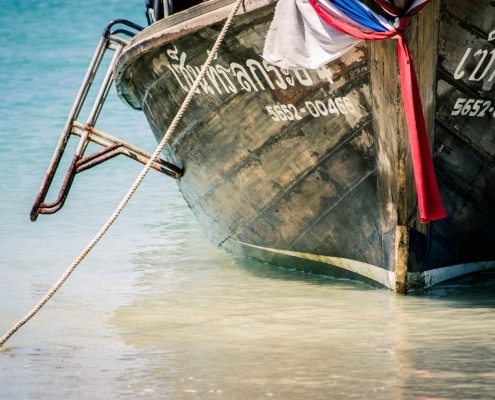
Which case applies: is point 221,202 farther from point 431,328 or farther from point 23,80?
point 23,80

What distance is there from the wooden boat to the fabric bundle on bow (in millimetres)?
111

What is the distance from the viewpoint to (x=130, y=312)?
18.8 feet

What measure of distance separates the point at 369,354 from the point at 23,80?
1679 cm

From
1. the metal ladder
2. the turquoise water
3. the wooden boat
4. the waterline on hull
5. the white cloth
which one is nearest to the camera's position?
the turquoise water

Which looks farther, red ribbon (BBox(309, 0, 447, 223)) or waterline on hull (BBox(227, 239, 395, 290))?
waterline on hull (BBox(227, 239, 395, 290))

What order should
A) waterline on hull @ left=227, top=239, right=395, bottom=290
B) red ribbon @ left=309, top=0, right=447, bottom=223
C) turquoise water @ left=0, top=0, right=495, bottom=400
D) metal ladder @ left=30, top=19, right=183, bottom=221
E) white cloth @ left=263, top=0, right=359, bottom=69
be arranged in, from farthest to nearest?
1. metal ladder @ left=30, top=19, right=183, bottom=221
2. waterline on hull @ left=227, top=239, right=395, bottom=290
3. white cloth @ left=263, top=0, right=359, bottom=69
4. red ribbon @ left=309, top=0, right=447, bottom=223
5. turquoise water @ left=0, top=0, right=495, bottom=400

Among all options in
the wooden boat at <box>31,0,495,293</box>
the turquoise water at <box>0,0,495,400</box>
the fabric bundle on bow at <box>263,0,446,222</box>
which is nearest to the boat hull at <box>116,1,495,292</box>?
the wooden boat at <box>31,0,495,293</box>

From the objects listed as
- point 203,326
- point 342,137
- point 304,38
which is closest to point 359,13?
point 304,38

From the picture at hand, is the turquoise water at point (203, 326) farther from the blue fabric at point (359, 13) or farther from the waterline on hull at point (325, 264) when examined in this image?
the blue fabric at point (359, 13)

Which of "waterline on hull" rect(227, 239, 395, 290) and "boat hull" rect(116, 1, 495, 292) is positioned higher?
"boat hull" rect(116, 1, 495, 292)

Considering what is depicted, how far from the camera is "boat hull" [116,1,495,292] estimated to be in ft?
17.3

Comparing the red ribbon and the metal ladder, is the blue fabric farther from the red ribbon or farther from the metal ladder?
the metal ladder

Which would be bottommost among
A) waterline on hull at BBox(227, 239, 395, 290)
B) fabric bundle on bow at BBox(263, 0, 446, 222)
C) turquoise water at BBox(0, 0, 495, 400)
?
turquoise water at BBox(0, 0, 495, 400)

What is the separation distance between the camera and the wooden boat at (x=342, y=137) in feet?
17.0
